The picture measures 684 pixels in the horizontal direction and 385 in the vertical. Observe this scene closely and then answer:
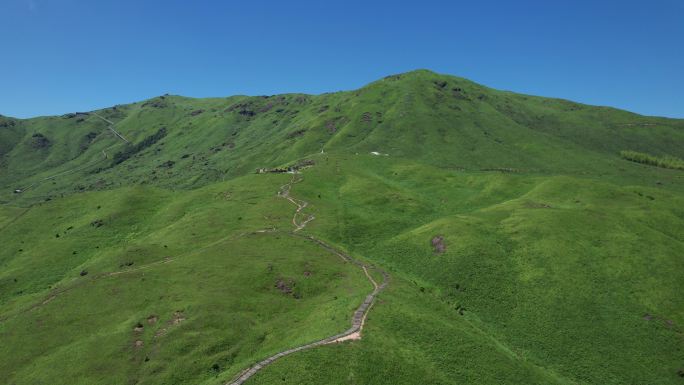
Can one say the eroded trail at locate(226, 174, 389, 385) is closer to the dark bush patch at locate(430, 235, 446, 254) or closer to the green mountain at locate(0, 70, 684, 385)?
the green mountain at locate(0, 70, 684, 385)

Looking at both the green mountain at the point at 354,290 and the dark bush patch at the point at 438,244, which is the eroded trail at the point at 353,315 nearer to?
the green mountain at the point at 354,290

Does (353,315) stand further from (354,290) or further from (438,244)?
(438,244)

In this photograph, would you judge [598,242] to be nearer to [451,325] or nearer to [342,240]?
[451,325]

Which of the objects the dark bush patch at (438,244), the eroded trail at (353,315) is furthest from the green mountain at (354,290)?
the eroded trail at (353,315)

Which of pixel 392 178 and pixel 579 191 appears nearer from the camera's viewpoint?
pixel 579 191

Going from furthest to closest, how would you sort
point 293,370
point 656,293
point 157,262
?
point 157,262 < point 656,293 < point 293,370

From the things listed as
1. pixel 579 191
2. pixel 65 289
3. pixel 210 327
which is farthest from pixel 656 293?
pixel 65 289

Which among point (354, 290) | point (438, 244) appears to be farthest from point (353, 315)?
point (438, 244)

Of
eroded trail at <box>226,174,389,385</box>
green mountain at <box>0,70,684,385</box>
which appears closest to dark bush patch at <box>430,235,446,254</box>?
green mountain at <box>0,70,684,385</box>

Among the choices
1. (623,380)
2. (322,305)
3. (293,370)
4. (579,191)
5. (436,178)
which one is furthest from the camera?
(436,178)

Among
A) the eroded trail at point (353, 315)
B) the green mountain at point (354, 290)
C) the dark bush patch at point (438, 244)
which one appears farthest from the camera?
the dark bush patch at point (438, 244)

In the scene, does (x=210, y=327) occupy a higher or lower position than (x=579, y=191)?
lower
